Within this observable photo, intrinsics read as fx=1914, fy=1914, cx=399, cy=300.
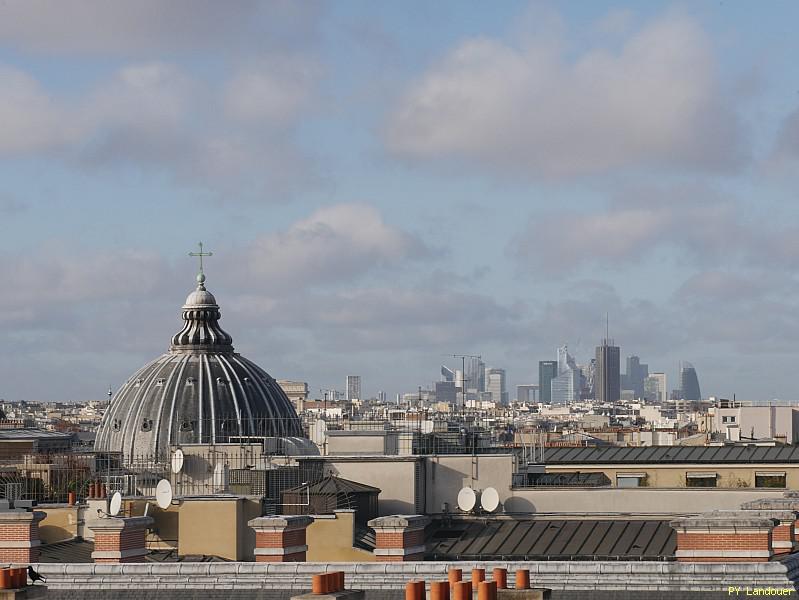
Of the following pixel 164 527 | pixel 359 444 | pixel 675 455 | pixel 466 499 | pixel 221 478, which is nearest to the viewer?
pixel 164 527

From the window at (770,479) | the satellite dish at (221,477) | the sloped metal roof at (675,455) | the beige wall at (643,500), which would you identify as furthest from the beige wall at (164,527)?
the window at (770,479)

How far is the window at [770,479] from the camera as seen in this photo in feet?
233

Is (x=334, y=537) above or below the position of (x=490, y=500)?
below

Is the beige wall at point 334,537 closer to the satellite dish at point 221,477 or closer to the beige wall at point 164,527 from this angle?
the beige wall at point 164,527

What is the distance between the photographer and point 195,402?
5763 inches

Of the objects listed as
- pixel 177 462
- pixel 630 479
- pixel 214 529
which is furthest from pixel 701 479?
pixel 214 529

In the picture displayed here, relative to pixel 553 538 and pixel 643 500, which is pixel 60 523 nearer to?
pixel 553 538

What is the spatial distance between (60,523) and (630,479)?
24534mm

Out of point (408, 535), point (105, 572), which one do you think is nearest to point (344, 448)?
point (408, 535)

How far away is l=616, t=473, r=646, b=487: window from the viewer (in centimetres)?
7456

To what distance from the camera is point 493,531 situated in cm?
6038

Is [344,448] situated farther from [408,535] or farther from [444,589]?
[444,589]

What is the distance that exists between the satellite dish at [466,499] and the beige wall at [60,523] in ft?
41.0

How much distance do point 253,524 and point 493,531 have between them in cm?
2339
